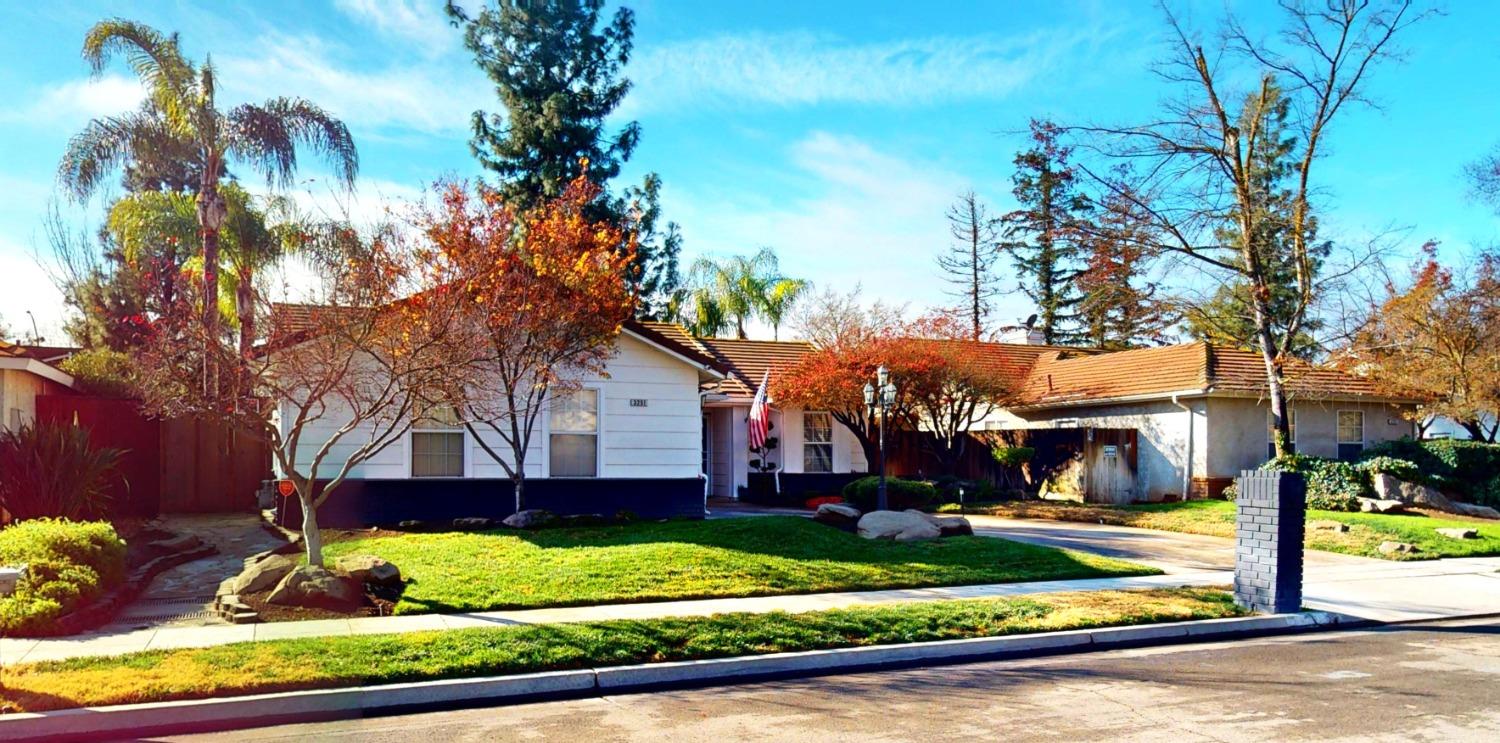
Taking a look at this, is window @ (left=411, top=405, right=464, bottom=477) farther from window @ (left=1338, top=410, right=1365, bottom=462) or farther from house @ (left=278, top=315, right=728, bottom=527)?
window @ (left=1338, top=410, right=1365, bottom=462)

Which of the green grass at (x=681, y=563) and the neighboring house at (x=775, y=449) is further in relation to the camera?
the neighboring house at (x=775, y=449)

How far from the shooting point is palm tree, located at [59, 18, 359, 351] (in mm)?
19969

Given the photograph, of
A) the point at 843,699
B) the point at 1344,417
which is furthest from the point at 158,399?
the point at 1344,417

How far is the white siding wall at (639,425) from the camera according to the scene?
18.5 meters

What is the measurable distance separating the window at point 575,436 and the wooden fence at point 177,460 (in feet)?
18.5

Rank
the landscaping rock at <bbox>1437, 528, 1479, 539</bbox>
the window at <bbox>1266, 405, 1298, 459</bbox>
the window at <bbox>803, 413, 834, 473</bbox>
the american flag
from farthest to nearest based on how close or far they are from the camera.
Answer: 1. the window at <bbox>803, 413, 834, 473</bbox>
2. the window at <bbox>1266, 405, 1298, 459</bbox>
3. the american flag
4. the landscaping rock at <bbox>1437, 528, 1479, 539</bbox>

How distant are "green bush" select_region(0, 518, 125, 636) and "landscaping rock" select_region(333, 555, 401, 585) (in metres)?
2.29

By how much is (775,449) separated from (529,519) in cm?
1132

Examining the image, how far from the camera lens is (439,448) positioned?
18.2 metres

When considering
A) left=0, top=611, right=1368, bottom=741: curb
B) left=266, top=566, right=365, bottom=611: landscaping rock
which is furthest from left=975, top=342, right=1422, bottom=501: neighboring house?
left=266, top=566, right=365, bottom=611: landscaping rock

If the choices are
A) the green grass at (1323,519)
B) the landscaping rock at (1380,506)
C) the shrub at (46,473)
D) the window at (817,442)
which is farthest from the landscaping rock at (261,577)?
the landscaping rock at (1380,506)

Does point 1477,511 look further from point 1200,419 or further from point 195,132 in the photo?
point 195,132

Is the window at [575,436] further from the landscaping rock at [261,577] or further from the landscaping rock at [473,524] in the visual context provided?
the landscaping rock at [261,577]

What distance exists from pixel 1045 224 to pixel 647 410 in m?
10.3
